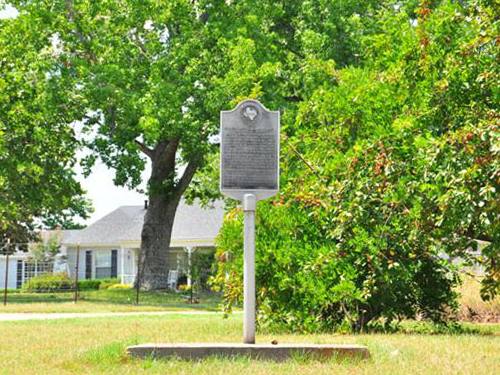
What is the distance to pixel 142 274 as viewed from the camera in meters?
33.7

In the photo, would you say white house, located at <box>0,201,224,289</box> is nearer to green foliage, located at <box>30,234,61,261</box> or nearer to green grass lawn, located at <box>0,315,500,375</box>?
green foliage, located at <box>30,234,61,261</box>

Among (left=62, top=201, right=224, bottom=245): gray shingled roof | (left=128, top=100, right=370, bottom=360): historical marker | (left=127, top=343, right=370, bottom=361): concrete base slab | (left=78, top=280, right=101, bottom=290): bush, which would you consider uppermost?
(left=62, top=201, right=224, bottom=245): gray shingled roof

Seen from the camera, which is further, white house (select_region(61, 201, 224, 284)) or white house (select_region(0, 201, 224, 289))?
white house (select_region(0, 201, 224, 289))

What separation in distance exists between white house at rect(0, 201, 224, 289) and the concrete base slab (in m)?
35.8

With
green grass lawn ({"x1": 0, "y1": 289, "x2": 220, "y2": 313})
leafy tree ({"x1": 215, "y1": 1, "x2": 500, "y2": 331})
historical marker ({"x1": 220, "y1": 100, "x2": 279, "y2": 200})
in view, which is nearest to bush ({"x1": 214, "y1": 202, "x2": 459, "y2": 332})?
leafy tree ({"x1": 215, "y1": 1, "x2": 500, "y2": 331})

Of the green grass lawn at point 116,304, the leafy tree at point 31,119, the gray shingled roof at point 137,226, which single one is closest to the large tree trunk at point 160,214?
the green grass lawn at point 116,304

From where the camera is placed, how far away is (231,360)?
8984mm

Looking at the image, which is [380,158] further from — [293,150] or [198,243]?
[198,243]

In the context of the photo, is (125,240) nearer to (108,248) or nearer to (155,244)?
(108,248)

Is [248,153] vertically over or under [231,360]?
over

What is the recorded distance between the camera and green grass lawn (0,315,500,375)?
27.7 feet

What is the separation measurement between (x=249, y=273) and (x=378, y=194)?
118 inches

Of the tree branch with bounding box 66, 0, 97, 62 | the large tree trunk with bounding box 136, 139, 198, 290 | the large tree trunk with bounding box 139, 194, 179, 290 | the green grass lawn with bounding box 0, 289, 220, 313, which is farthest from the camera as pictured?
the large tree trunk with bounding box 139, 194, 179, 290

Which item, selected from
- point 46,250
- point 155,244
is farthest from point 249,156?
point 46,250
